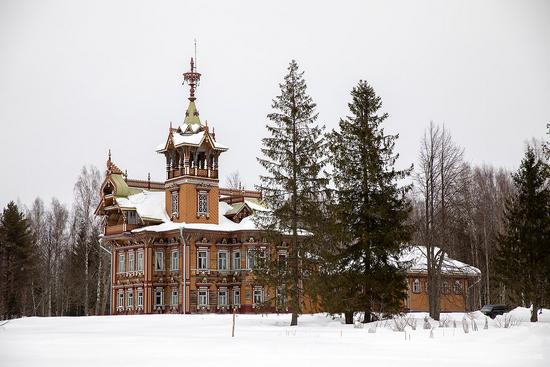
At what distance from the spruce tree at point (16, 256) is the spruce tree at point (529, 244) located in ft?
114

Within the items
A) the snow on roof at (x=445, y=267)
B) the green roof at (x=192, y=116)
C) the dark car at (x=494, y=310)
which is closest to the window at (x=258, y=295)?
the snow on roof at (x=445, y=267)

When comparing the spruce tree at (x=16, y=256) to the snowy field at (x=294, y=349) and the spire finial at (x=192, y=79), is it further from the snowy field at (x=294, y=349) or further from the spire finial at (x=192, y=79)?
the snowy field at (x=294, y=349)

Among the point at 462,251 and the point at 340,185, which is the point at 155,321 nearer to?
the point at 340,185

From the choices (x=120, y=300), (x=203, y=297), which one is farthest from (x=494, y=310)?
(x=120, y=300)

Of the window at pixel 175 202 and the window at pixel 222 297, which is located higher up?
the window at pixel 175 202

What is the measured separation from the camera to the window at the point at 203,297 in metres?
54.6

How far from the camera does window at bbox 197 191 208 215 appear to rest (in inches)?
2196

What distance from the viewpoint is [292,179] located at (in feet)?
123

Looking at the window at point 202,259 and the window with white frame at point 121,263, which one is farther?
the window with white frame at point 121,263

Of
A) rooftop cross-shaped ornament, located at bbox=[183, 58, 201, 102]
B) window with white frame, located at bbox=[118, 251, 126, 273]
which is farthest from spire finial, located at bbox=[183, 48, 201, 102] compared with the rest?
window with white frame, located at bbox=[118, 251, 126, 273]

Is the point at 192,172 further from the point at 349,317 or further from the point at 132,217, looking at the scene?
the point at 349,317

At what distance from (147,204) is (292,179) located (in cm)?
2250

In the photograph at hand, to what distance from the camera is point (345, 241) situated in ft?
121

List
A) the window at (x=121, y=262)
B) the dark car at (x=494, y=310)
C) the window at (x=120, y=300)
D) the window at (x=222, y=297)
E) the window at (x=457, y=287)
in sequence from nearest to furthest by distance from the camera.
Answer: the dark car at (x=494, y=310), the window at (x=222, y=297), the window at (x=120, y=300), the window at (x=121, y=262), the window at (x=457, y=287)
